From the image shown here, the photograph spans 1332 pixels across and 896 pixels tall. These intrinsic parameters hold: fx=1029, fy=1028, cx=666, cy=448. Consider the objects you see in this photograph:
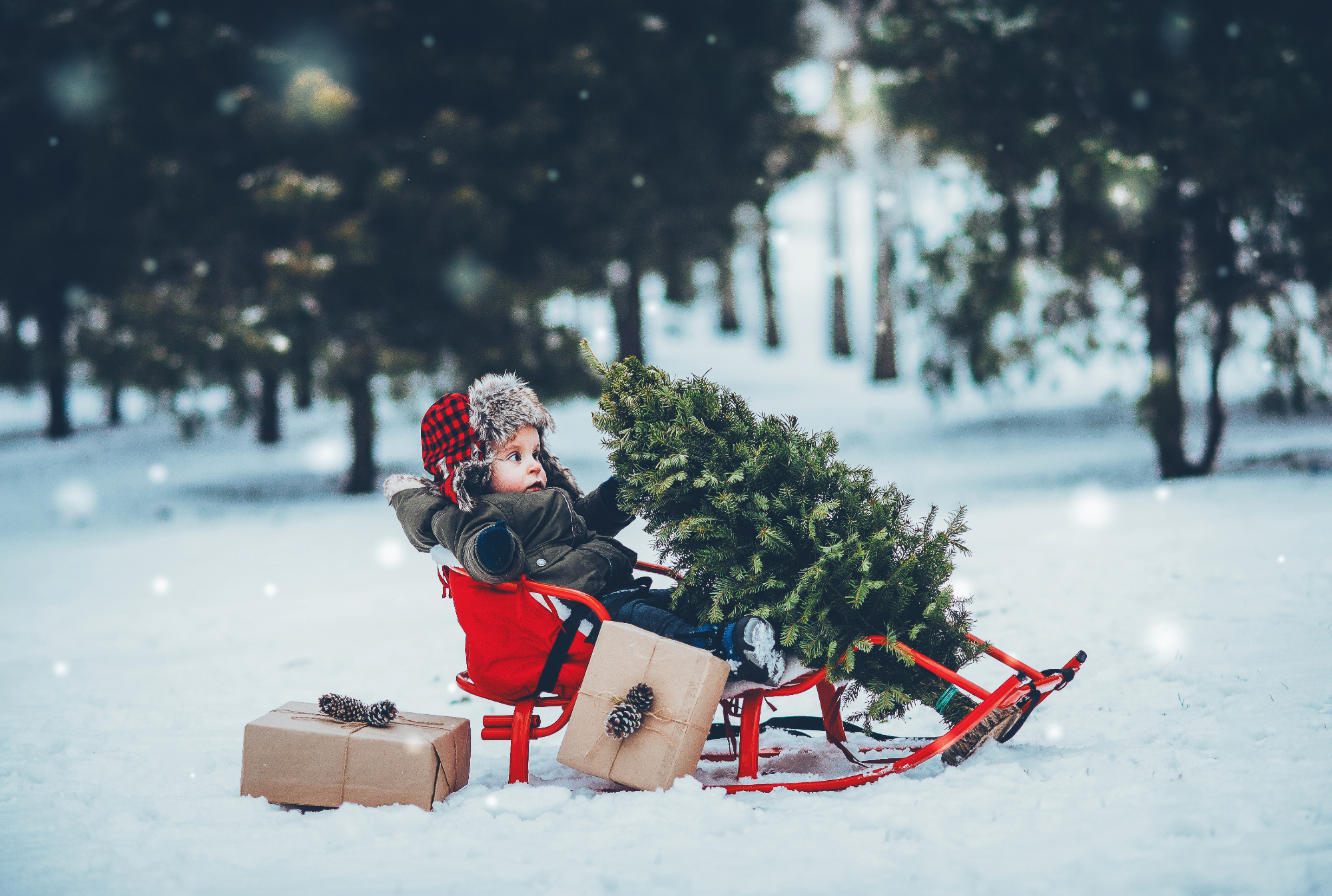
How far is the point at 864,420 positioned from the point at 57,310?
47.0ft

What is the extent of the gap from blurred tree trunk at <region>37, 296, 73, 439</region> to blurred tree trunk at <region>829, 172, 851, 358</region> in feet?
56.0

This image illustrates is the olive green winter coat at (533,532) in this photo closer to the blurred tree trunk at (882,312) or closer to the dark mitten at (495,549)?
the dark mitten at (495,549)

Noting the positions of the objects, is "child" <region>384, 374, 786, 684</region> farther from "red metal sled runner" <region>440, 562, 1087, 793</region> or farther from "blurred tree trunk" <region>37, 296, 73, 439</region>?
"blurred tree trunk" <region>37, 296, 73, 439</region>

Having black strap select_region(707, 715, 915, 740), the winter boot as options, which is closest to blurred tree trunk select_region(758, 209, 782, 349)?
black strap select_region(707, 715, 915, 740)

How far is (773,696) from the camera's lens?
11.9ft

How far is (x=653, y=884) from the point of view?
2703 millimetres

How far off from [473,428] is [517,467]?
219 millimetres

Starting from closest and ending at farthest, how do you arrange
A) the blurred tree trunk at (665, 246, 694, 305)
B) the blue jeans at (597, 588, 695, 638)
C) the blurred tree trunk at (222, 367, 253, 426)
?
the blue jeans at (597, 588, 695, 638), the blurred tree trunk at (222, 367, 253, 426), the blurred tree trunk at (665, 246, 694, 305)

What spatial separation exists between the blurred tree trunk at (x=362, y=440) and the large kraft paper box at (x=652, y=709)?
10517 mm

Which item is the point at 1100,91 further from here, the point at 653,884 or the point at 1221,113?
the point at 653,884

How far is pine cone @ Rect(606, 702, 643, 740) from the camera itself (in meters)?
3.21

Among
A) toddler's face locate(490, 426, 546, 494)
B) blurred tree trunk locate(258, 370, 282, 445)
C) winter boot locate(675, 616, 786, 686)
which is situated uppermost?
blurred tree trunk locate(258, 370, 282, 445)

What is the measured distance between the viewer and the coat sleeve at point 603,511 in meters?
3.98

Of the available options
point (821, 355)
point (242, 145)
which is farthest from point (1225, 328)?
point (821, 355)
